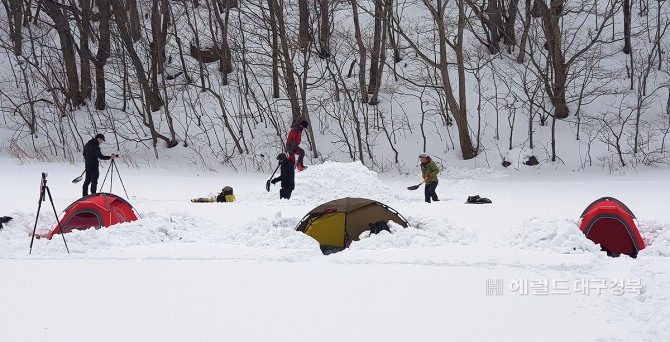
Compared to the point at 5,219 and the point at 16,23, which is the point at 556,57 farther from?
the point at 16,23

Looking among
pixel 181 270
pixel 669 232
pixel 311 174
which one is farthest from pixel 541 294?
pixel 311 174

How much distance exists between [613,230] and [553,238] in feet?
3.56

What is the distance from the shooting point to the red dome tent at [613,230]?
9406 mm

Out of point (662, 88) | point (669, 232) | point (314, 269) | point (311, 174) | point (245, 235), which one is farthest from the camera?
point (662, 88)

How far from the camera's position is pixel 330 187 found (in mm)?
17391

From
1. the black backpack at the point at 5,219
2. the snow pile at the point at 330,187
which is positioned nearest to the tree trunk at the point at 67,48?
the snow pile at the point at 330,187

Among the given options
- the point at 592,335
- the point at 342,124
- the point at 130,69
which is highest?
the point at 130,69

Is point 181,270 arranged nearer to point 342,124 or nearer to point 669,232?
point 669,232

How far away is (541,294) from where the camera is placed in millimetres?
6750

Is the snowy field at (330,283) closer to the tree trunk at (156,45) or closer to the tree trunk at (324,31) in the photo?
the tree trunk at (156,45)

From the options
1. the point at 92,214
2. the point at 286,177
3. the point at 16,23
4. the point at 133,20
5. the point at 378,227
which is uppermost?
the point at 16,23

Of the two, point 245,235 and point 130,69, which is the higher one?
point 130,69

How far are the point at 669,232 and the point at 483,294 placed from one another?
3892 mm
